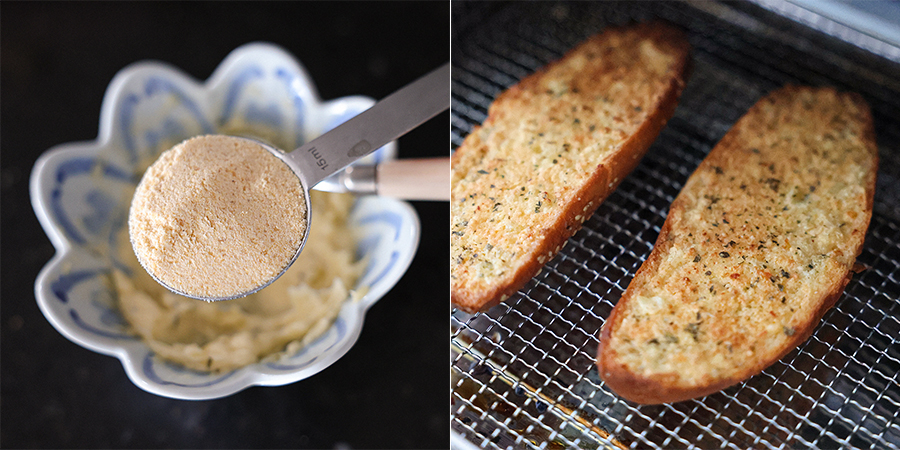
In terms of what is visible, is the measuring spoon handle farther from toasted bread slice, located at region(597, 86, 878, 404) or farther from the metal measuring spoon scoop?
toasted bread slice, located at region(597, 86, 878, 404)

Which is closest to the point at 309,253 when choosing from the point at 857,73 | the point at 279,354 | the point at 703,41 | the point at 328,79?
the point at 279,354

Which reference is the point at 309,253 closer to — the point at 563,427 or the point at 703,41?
the point at 563,427

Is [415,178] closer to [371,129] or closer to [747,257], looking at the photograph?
[371,129]

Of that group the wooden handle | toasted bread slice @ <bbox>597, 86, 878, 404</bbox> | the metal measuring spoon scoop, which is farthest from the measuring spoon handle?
toasted bread slice @ <bbox>597, 86, 878, 404</bbox>

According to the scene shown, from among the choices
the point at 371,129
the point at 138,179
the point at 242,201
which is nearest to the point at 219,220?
the point at 242,201

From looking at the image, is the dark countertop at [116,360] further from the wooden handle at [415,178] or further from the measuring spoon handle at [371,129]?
the measuring spoon handle at [371,129]
